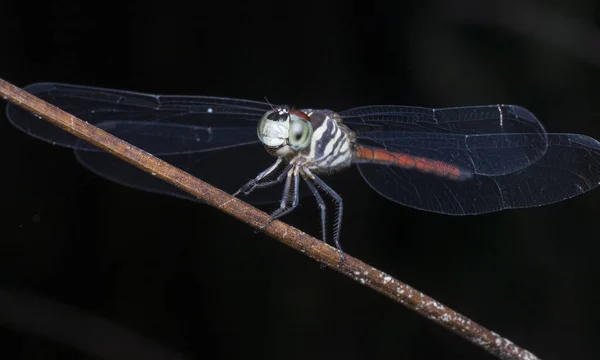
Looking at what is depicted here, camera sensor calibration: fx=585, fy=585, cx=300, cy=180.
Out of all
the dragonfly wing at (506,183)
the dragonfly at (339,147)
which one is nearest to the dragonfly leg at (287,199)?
the dragonfly at (339,147)

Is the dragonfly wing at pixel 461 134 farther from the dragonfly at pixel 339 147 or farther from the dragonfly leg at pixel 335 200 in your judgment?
the dragonfly leg at pixel 335 200

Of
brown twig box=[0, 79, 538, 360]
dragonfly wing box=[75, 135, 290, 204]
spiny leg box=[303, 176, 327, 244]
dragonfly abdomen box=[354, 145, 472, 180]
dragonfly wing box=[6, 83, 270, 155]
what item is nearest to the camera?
brown twig box=[0, 79, 538, 360]

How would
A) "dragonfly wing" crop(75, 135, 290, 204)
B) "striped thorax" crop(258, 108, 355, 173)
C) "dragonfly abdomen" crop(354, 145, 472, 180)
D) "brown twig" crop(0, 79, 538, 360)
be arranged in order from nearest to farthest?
"brown twig" crop(0, 79, 538, 360) → "striped thorax" crop(258, 108, 355, 173) → "dragonfly abdomen" crop(354, 145, 472, 180) → "dragonfly wing" crop(75, 135, 290, 204)

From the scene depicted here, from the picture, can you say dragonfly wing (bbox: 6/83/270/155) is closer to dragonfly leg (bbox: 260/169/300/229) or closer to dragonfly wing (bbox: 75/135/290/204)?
dragonfly wing (bbox: 75/135/290/204)

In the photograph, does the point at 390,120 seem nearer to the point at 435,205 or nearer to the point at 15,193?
the point at 435,205

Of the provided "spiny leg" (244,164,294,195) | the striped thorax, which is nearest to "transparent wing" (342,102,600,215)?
the striped thorax

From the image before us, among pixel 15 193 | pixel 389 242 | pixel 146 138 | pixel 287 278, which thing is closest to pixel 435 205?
pixel 389 242

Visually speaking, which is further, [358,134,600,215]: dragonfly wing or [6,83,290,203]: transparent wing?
[6,83,290,203]: transparent wing
